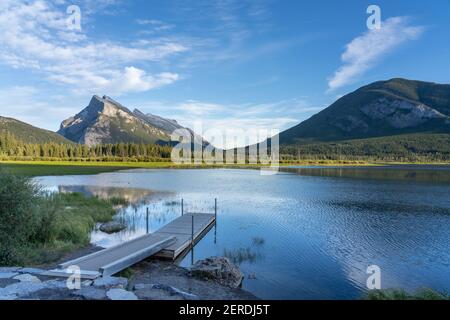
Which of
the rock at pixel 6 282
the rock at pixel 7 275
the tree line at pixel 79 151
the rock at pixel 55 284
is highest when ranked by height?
the tree line at pixel 79 151

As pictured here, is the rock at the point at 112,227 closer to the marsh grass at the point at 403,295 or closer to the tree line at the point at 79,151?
the marsh grass at the point at 403,295

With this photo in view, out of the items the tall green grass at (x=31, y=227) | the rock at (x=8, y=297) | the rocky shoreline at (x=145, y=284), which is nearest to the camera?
the rock at (x=8, y=297)

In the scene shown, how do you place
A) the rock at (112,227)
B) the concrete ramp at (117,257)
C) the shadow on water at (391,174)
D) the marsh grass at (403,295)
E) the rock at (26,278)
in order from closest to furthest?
the rock at (26,278), the marsh grass at (403,295), the concrete ramp at (117,257), the rock at (112,227), the shadow on water at (391,174)

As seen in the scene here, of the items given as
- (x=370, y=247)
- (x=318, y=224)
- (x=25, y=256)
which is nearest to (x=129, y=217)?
(x=25, y=256)

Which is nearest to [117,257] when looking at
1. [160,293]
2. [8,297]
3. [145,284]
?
[145,284]

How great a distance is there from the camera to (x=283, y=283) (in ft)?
→ 42.1

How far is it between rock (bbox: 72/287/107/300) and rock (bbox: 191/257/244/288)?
5.21 m

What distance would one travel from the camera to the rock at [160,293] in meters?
8.16

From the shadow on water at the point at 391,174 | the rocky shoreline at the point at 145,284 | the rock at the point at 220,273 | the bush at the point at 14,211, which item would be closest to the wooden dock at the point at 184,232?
the rocky shoreline at the point at 145,284

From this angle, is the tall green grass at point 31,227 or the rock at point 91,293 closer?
the rock at point 91,293

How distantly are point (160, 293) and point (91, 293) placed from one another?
177 centimetres

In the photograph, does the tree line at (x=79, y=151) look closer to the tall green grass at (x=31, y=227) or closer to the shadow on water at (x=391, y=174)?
the shadow on water at (x=391, y=174)

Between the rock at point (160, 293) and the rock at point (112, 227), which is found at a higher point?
the rock at point (160, 293)

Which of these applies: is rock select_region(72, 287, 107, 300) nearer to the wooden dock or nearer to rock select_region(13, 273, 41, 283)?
rock select_region(13, 273, 41, 283)
